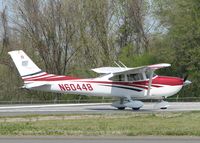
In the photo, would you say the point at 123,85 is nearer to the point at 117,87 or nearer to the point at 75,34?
the point at 117,87

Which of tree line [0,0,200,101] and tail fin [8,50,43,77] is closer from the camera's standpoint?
tail fin [8,50,43,77]

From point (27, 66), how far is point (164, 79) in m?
9.41

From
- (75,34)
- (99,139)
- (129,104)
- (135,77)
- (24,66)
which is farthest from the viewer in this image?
(75,34)

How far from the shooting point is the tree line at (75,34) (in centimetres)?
5488

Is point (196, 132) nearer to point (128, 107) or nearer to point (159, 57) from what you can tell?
point (128, 107)

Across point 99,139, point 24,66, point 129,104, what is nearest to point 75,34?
point 24,66

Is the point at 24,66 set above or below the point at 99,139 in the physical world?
above

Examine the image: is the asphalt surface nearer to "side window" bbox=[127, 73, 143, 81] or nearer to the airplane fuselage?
the airplane fuselage

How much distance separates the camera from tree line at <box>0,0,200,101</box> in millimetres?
54884

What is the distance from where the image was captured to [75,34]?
55875 mm

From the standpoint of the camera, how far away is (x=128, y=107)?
32.4 metres

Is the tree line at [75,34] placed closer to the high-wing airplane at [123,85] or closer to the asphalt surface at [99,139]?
the high-wing airplane at [123,85]

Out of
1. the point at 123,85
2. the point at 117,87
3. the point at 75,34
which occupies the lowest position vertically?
the point at 117,87

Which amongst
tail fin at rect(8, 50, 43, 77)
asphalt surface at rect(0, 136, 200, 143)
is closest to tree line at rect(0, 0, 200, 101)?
tail fin at rect(8, 50, 43, 77)
